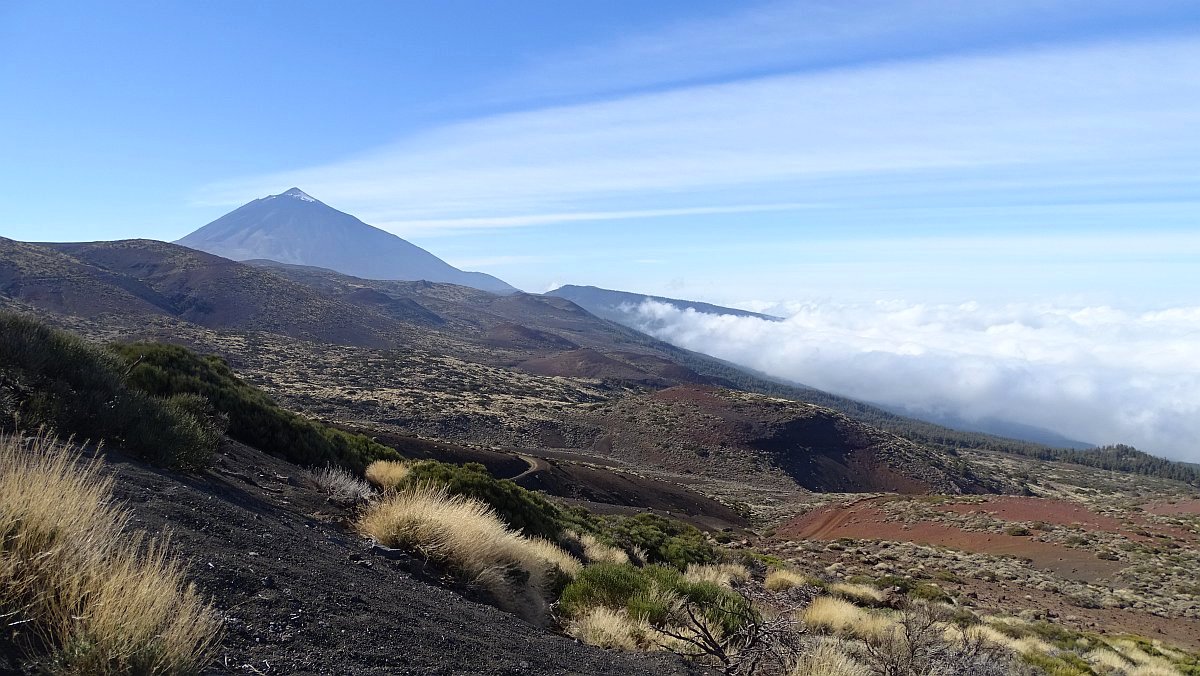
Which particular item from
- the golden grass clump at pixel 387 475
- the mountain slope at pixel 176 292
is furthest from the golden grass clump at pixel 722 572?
the mountain slope at pixel 176 292

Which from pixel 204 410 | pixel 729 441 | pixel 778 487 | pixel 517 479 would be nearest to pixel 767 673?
pixel 204 410

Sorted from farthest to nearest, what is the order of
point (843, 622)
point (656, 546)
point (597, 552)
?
point (656, 546) → point (597, 552) → point (843, 622)

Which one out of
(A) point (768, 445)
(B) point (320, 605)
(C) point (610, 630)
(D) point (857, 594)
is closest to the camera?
(B) point (320, 605)

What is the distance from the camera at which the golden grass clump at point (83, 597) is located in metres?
2.58

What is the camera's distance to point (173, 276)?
370 feet

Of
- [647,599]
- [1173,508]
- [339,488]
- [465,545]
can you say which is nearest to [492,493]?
[339,488]

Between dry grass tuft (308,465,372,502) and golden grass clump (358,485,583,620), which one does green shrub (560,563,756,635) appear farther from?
dry grass tuft (308,465,372,502)

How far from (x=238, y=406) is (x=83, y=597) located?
10.8 m

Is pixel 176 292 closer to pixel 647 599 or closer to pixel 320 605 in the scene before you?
pixel 647 599

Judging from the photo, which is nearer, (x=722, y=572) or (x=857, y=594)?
(x=722, y=572)

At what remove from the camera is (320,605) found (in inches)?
159

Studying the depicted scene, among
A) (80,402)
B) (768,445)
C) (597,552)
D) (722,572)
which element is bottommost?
(768,445)

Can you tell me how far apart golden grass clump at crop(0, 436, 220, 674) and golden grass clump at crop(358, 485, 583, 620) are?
10.00 feet

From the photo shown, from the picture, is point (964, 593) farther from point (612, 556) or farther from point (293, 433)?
point (293, 433)
